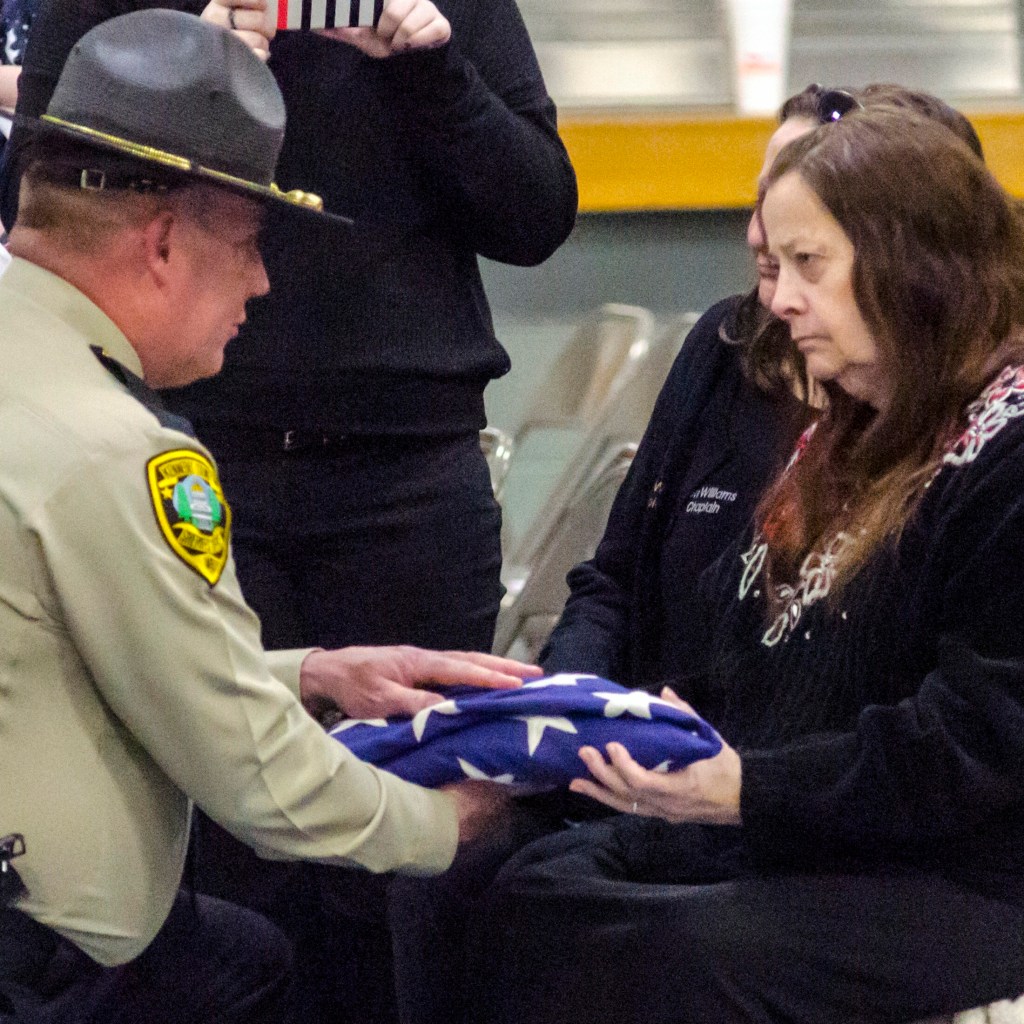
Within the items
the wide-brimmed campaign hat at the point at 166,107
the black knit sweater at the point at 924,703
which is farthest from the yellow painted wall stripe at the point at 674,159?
the wide-brimmed campaign hat at the point at 166,107

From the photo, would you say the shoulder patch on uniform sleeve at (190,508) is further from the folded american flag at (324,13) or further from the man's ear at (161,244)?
the folded american flag at (324,13)

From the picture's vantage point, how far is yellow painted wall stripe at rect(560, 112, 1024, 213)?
17.9ft

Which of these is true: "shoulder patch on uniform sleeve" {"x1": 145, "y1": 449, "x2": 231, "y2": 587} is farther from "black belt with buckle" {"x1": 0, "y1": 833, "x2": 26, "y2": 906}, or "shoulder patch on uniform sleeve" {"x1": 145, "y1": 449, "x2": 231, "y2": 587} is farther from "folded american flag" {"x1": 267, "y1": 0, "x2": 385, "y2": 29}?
"folded american flag" {"x1": 267, "y1": 0, "x2": 385, "y2": 29}

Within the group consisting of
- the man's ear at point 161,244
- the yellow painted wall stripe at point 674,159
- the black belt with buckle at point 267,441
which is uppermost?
the man's ear at point 161,244

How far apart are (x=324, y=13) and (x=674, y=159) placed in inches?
142

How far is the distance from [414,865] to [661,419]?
0.86m

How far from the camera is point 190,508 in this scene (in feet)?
4.89

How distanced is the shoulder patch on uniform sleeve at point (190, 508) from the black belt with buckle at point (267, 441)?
0.68m

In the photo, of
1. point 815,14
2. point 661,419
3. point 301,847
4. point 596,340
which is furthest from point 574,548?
point 815,14

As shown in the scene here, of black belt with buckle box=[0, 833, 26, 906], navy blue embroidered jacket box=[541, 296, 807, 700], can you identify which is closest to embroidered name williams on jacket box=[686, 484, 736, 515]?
navy blue embroidered jacket box=[541, 296, 807, 700]

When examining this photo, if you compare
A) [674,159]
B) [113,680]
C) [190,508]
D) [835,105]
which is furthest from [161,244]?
[674,159]

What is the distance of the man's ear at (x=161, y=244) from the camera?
157 cm

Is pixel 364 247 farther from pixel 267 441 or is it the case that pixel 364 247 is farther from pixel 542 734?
pixel 542 734

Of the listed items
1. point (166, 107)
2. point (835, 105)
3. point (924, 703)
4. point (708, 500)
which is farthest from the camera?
point (708, 500)
